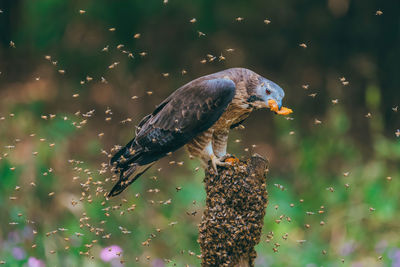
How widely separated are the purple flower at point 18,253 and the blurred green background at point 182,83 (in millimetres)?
349

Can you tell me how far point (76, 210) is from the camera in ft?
16.1

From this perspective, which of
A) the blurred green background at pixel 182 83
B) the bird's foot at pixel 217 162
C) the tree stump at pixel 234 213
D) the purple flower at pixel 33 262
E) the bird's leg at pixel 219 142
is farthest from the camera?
the blurred green background at pixel 182 83

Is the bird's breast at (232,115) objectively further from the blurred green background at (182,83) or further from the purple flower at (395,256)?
the purple flower at (395,256)

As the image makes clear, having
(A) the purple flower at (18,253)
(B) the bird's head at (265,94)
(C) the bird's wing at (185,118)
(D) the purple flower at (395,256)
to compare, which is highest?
(B) the bird's head at (265,94)

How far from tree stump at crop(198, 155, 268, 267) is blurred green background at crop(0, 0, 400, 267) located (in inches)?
86.4

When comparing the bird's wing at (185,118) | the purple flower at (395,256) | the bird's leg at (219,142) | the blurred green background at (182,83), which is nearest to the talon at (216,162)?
the bird's wing at (185,118)

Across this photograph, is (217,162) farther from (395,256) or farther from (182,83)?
(182,83)

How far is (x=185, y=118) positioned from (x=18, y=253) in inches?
84.6

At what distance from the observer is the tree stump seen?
8.18 ft

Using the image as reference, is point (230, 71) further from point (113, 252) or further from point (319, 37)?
point (319, 37)

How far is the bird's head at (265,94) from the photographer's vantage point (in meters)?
2.65

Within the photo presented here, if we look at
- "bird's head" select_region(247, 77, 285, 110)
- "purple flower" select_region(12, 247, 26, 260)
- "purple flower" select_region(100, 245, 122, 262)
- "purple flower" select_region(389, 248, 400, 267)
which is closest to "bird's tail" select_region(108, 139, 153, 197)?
"bird's head" select_region(247, 77, 285, 110)

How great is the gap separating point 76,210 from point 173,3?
248 centimetres

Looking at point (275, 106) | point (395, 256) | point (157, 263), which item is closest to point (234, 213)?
point (275, 106)
